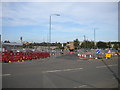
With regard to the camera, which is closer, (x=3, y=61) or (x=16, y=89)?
(x=16, y=89)

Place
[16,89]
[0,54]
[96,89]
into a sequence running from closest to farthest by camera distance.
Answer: [16,89] → [96,89] → [0,54]

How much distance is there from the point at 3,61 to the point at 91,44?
99.7m

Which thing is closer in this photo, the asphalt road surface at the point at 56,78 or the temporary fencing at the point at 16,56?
the asphalt road surface at the point at 56,78

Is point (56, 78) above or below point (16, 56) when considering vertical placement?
below

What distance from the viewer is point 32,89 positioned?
22.5ft

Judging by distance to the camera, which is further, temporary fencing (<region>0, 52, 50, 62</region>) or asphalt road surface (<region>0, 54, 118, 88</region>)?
temporary fencing (<region>0, 52, 50, 62</region>)

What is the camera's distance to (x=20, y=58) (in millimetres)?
22562

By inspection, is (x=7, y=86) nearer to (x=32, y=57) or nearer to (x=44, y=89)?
(x=44, y=89)

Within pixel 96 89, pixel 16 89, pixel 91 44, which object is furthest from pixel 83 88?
pixel 91 44

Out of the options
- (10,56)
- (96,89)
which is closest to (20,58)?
(10,56)

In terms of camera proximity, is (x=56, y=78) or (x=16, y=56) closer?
(x=56, y=78)

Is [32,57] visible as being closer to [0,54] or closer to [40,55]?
[40,55]

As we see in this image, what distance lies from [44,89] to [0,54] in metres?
15.2

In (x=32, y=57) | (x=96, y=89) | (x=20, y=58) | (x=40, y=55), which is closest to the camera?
(x=96, y=89)
